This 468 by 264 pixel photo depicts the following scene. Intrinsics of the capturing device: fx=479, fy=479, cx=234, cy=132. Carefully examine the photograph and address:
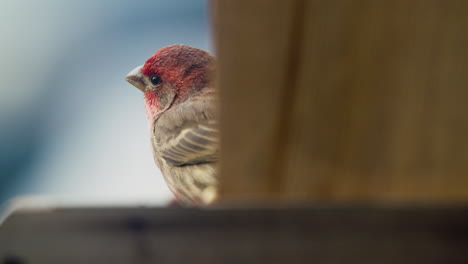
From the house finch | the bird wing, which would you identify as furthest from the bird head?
the bird wing

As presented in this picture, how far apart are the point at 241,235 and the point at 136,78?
2554 millimetres

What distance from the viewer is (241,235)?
2.05ft

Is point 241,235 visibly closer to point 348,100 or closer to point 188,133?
point 348,100

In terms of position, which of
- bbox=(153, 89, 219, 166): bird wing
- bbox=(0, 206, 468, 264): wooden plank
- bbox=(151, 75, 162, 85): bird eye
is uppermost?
bbox=(151, 75, 162, 85): bird eye

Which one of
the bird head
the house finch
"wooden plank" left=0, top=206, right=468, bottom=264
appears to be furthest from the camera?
the bird head

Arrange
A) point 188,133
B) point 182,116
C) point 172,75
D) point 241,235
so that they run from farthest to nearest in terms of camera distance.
→ point 172,75
point 182,116
point 188,133
point 241,235

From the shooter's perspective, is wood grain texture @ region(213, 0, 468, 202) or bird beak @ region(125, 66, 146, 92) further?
bird beak @ region(125, 66, 146, 92)

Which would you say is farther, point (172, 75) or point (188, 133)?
point (172, 75)

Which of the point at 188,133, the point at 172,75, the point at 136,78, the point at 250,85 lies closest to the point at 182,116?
the point at 188,133

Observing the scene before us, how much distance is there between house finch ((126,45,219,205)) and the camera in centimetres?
227

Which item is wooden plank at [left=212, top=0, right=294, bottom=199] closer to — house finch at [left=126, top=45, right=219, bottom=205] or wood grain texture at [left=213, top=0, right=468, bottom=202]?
wood grain texture at [left=213, top=0, right=468, bottom=202]

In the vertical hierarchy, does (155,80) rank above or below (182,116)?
above

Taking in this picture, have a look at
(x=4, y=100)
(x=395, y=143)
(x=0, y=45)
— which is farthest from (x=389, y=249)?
(x=4, y=100)

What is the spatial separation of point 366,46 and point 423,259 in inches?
11.7
